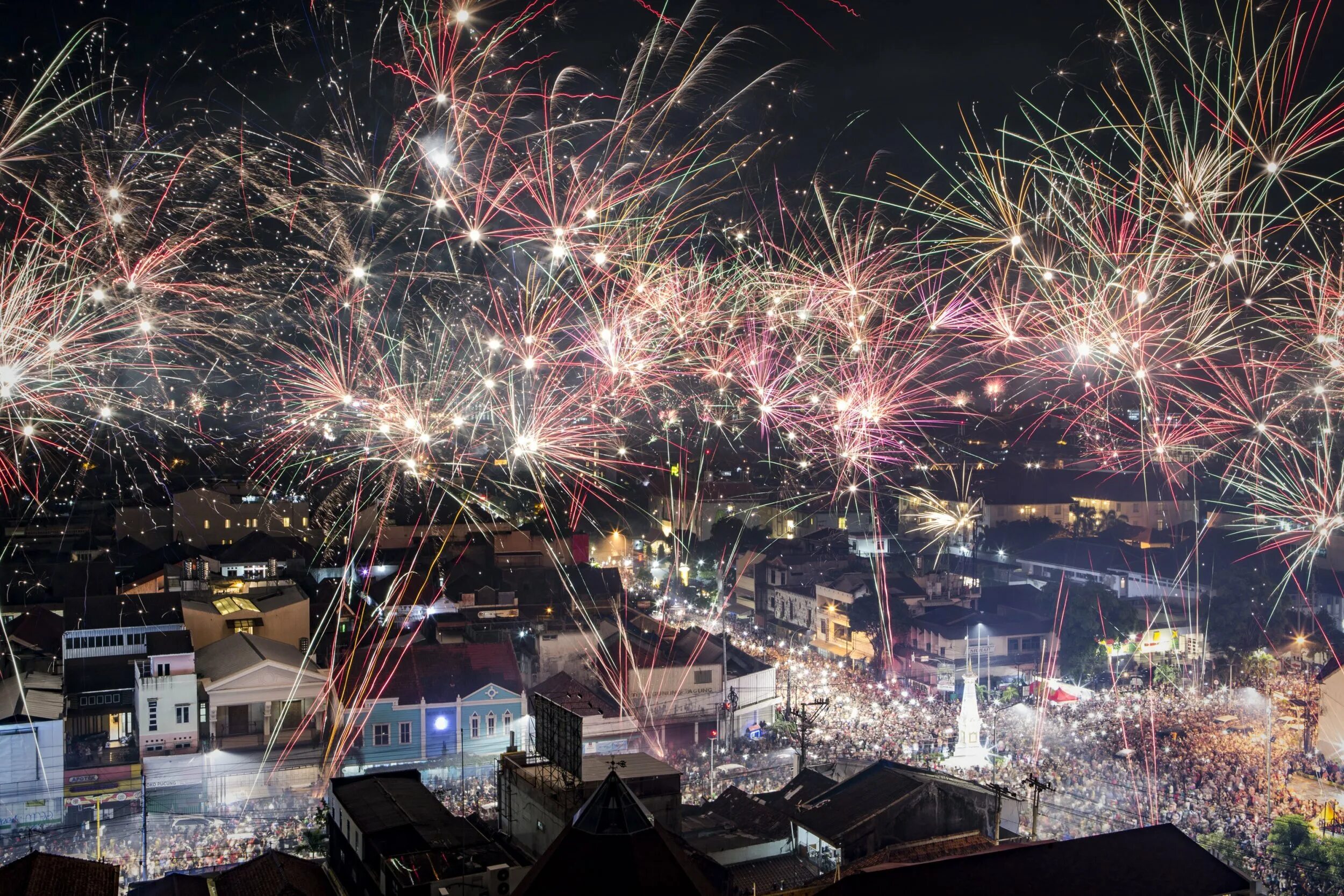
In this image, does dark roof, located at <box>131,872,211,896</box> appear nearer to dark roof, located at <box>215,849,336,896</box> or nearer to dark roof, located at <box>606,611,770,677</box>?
dark roof, located at <box>215,849,336,896</box>

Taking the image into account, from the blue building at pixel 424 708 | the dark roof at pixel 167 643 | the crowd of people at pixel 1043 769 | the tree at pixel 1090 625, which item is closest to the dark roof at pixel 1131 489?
the tree at pixel 1090 625

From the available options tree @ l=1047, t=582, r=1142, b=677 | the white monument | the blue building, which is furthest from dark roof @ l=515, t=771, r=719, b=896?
tree @ l=1047, t=582, r=1142, b=677

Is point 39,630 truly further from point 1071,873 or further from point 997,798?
point 1071,873

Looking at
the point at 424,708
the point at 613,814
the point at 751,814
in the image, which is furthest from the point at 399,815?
the point at 424,708

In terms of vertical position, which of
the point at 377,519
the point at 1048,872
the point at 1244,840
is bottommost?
the point at 1244,840

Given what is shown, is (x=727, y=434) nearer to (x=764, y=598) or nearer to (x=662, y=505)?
(x=662, y=505)

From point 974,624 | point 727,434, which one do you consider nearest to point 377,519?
point 974,624

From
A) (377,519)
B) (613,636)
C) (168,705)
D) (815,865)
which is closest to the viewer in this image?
(815,865)
